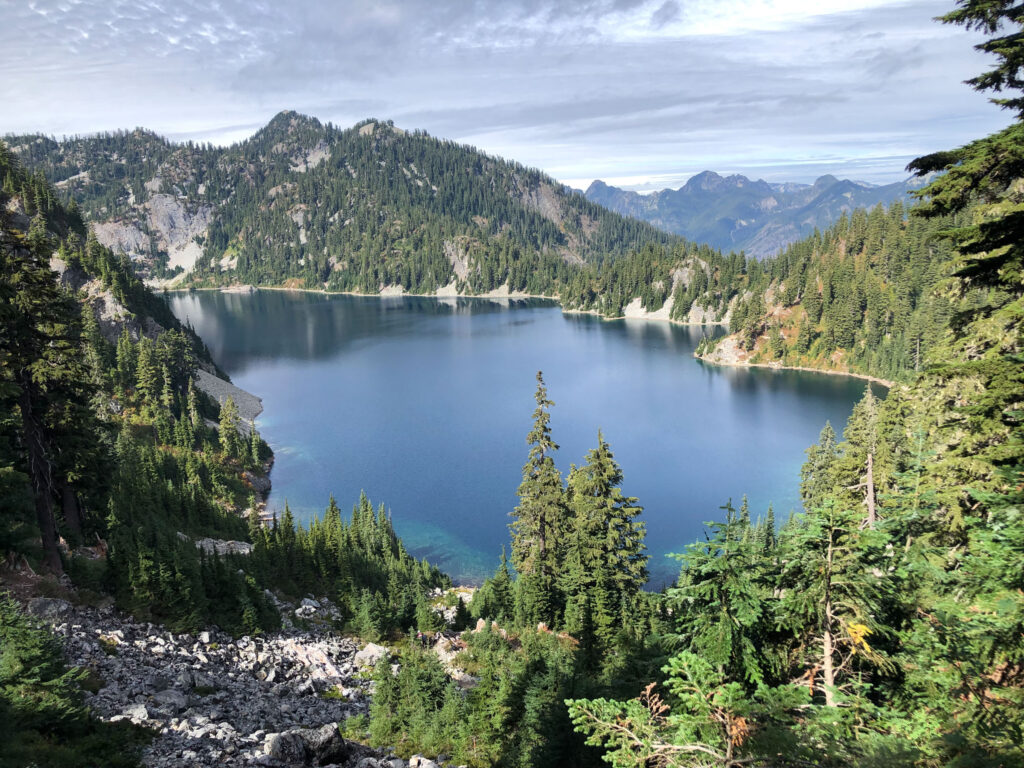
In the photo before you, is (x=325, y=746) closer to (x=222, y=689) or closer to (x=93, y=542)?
(x=222, y=689)

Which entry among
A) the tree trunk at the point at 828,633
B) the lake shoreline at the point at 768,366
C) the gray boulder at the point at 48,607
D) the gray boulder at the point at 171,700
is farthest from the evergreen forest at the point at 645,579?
the lake shoreline at the point at 768,366

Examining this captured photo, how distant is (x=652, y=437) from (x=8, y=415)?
78.4m

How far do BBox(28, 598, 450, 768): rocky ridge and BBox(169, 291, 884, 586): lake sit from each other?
18.6 m

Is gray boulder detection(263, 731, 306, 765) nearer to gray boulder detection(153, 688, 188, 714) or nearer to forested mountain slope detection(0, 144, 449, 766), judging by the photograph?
forested mountain slope detection(0, 144, 449, 766)

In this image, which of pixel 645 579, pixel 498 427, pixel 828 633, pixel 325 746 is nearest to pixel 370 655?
pixel 325 746

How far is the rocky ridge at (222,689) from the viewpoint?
14.8m

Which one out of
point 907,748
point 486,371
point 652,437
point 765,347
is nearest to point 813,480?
point 652,437

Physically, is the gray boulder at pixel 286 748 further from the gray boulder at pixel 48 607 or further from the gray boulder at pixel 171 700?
the gray boulder at pixel 48 607

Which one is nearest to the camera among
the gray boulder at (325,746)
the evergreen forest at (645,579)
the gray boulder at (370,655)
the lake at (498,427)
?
the evergreen forest at (645,579)

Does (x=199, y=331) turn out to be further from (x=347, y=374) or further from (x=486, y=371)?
(x=486, y=371)

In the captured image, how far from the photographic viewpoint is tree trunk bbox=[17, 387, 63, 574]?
74.9 feet

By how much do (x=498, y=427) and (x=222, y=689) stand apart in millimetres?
74099

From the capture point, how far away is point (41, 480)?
24.4 meters

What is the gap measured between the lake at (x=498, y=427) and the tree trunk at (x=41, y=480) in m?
28.4
